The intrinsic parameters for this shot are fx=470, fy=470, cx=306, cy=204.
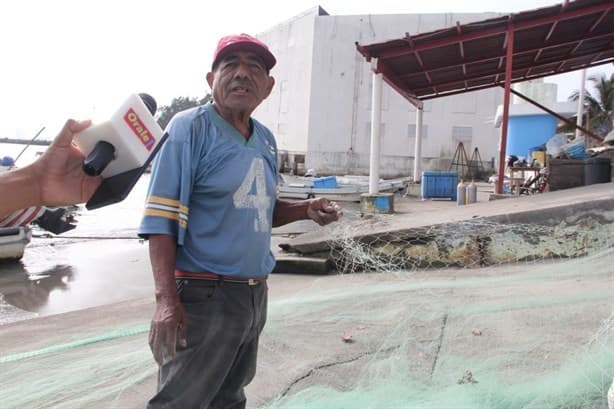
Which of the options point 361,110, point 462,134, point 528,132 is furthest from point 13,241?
point 462,134

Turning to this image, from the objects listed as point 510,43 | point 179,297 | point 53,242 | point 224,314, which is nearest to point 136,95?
point 179,297

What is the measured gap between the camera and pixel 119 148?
1441 millimetres

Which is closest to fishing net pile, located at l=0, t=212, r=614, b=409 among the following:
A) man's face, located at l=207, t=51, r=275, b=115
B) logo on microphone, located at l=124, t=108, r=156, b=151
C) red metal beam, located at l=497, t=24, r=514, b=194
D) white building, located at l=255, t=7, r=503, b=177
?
man's face, located at l=207, t=51, r=275, b=115

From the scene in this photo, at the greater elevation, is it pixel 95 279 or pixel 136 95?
pixel 136 95

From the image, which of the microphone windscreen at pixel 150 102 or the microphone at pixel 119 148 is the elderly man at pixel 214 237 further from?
the microphone at pixel 119 148

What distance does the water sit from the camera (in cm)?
771

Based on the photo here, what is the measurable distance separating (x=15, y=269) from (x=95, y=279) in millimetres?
2618

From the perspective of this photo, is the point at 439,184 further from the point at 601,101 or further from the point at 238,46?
the point at 601,101

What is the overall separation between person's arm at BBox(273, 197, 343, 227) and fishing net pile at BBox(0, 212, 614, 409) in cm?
107

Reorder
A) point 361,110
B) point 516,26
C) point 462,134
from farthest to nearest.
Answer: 1. point 361,110
2. point 462,134
3. point 516,26

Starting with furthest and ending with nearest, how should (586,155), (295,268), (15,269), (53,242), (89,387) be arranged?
(53,242) → (15,269) → (586,155) → (295,268) → (89,387)

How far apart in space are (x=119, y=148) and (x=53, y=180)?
22 cm

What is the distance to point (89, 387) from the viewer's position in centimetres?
288

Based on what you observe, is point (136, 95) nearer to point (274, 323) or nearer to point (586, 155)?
point (274, 323)
